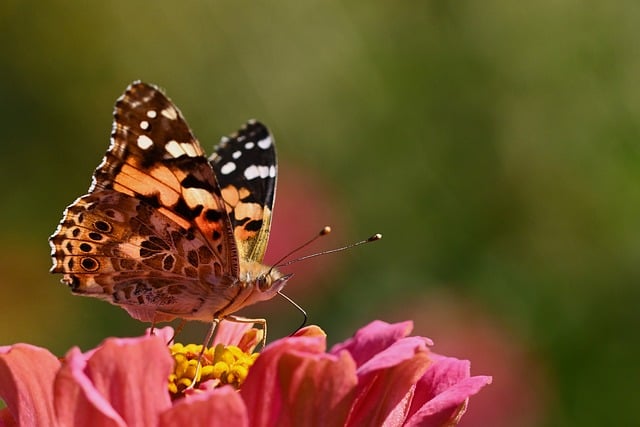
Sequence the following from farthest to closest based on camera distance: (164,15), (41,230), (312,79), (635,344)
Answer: (164,15)
(312,79)
(41,230)
(635,344)

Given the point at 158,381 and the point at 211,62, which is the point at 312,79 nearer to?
the point at 211,62

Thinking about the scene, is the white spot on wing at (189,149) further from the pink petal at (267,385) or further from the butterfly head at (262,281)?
the pink petal at (267,385)

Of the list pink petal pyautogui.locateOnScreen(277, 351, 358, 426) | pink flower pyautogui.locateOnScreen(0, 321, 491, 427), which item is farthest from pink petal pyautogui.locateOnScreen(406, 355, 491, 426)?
pink petal pyautogui.locateOnScreen(277, 351, 358, 426)

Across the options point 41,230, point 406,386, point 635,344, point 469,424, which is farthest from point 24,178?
point 406,386

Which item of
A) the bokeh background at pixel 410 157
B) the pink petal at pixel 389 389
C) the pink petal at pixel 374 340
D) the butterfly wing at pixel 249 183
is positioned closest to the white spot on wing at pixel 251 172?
the butterfly wing at pixel 249 183

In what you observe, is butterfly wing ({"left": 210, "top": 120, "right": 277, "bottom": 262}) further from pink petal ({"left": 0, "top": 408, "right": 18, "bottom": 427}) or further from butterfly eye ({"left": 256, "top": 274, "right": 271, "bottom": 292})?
pink petal ({"left": 0, "top": 408, "right": 18, "bottom": 427})

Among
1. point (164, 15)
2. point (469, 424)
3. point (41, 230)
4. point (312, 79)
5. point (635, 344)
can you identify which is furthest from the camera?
point (164, 15)
